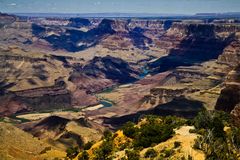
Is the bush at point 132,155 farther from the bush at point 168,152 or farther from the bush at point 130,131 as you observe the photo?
the bush at point 130,131

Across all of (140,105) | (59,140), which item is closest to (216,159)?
(59,140)

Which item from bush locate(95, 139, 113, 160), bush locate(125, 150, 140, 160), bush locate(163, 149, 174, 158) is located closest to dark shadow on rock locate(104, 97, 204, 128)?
bush locate(95, 139, 113, 160)

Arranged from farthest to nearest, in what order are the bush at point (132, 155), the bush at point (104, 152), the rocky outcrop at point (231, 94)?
the rocky outcrop at point (231, 94) < the bush at point (104, 152) < the bush at point (132, 155)

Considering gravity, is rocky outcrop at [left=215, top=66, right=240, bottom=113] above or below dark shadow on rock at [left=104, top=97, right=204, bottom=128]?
above

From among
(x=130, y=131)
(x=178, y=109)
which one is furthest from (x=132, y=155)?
(x=178, y=109)

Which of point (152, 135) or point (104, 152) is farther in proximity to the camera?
point (152, 135)

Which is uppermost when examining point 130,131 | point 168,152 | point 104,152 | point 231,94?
point 168,152

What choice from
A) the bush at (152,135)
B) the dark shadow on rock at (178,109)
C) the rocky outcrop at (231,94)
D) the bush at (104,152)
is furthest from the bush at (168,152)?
the dark shadow on rock at (178,109)

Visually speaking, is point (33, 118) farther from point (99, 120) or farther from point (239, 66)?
point (239, 66)

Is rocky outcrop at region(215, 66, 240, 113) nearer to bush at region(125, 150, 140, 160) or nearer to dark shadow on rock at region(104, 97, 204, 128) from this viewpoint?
dark shadow on rock at region(104, 97, 204, 128)

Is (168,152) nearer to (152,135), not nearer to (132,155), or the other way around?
(132,155)

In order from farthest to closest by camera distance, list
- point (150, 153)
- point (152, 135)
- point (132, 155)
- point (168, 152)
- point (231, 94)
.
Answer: point (231, 94)
point (152, 135)
point (150, 153)
point (132, 155)
point (168, 152)
